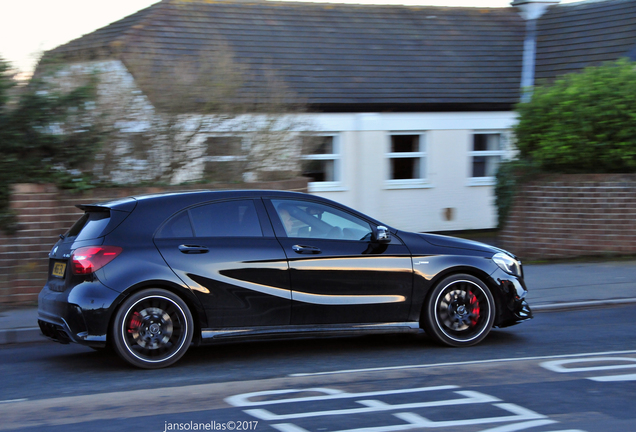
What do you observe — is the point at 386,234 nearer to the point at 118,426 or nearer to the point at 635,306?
the point at 118,426

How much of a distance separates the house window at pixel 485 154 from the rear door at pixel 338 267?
12.7 metres

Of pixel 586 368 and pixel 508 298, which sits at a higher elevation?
pixel 508 298

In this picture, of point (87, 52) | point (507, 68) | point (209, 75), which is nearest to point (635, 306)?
point (209, 75)

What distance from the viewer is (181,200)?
637cm

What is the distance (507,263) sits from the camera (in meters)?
7.01

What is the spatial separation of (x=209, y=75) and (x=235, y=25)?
7977 mm

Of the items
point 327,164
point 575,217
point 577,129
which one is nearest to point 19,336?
point 575,217

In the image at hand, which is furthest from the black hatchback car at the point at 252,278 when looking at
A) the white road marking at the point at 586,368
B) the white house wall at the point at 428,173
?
the white house wall at the point at 428,173

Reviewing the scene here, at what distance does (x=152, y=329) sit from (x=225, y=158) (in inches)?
209

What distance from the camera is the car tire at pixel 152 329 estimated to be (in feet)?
19.6

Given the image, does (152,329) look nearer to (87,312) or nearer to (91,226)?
(87,312)

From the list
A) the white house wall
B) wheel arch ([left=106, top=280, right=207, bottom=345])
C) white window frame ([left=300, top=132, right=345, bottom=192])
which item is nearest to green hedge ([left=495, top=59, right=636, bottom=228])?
the white house wall

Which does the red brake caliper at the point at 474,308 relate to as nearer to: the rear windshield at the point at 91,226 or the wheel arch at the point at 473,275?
the wheel arch at the point at 473,275

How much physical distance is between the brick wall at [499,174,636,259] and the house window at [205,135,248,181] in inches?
212
